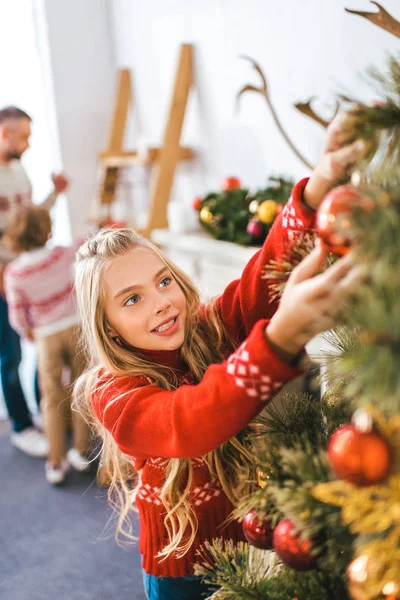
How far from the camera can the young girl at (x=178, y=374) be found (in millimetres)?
574

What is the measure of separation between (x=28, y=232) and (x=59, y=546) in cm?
109

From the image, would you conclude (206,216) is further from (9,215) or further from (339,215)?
(339,215)

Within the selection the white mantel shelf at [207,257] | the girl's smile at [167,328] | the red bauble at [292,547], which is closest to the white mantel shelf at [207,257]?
the white mantel shelf at [207,257]

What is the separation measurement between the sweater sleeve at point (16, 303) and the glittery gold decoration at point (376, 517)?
1.83 m

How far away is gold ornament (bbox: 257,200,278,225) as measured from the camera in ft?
5.34

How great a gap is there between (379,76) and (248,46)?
66.9 inches

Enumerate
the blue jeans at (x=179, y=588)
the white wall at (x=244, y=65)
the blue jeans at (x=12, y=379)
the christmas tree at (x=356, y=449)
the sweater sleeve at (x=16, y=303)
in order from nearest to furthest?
the christmas tree at (x=356, y=449) → the blue jeans at (x=179, y=588) → the white wall at (x=244, y=65) → the sweater sleeve at (x=16, y=303) → the blue jeans at (x=12, y=379)

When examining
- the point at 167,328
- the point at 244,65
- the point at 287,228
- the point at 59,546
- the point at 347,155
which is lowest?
the point at 59,546

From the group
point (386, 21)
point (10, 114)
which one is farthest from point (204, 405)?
point (10, 114)

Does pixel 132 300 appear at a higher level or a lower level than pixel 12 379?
higher

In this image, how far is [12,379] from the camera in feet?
8.43

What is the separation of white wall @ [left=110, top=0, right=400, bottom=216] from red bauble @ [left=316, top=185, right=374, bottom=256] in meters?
1.09

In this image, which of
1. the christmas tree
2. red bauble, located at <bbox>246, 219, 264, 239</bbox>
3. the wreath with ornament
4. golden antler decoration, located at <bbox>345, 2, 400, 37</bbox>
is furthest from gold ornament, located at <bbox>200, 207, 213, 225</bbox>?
the christmas tree

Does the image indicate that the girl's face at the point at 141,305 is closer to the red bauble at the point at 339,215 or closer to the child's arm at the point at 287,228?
the child's arm at the point at 287,228
